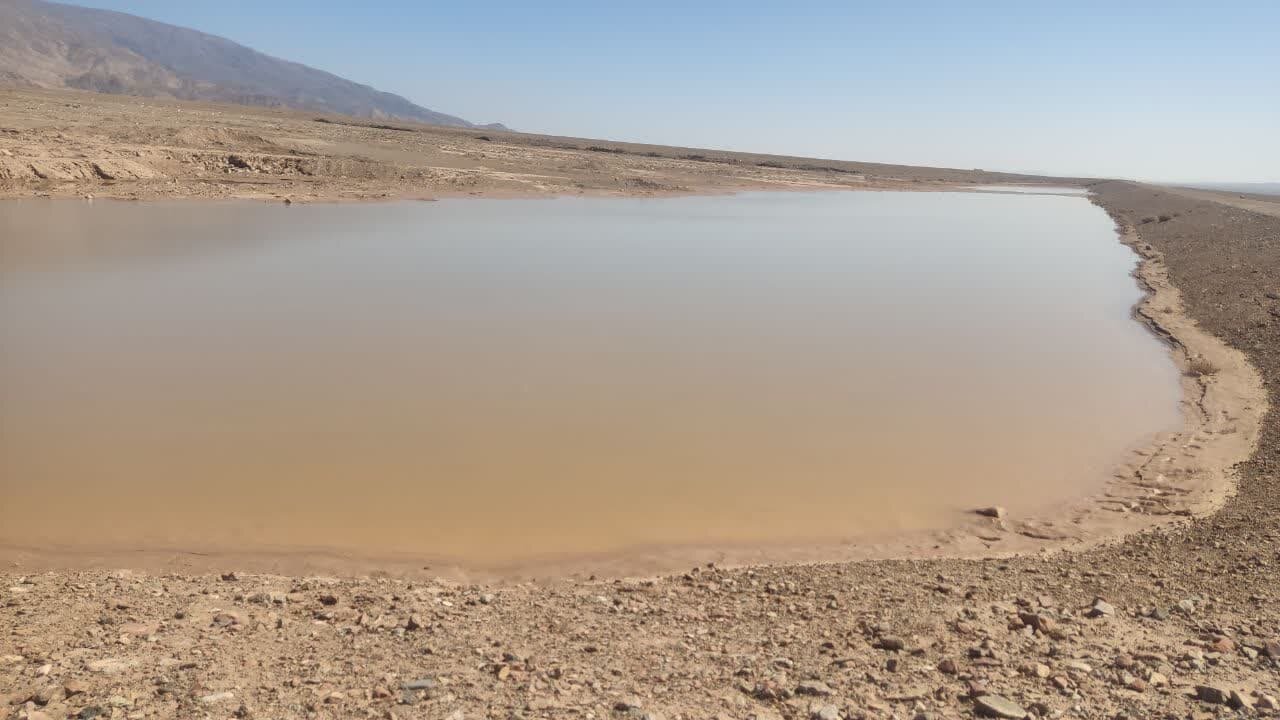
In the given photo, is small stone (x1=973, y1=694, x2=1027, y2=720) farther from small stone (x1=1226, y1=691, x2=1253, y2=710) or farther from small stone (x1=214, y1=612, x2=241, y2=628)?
small stone (x1=214, y1=612, x2=241, y2=628)

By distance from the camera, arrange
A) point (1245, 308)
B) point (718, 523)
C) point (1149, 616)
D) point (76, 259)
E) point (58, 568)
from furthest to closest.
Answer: point (76, 259), point (1245, 308), point (718, 523), point (58, 568), point (1149, 616)

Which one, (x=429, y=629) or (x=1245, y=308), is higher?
(x=1245, y=308)

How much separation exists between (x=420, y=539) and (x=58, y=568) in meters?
2.05

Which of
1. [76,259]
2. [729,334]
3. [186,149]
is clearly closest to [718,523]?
[729,334]

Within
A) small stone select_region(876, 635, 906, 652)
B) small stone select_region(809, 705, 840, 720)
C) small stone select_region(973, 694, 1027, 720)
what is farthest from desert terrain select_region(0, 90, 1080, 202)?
small stone select_region(973, 694, 1027, 720)

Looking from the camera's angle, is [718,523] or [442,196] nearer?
[718,523]

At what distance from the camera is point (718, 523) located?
6.00 meters

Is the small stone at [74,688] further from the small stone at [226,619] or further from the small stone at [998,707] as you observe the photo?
the small stone at [998,707]

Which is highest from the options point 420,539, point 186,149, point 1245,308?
point 186,149

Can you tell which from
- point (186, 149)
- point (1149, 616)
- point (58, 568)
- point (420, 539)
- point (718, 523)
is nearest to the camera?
point (1149, 616)

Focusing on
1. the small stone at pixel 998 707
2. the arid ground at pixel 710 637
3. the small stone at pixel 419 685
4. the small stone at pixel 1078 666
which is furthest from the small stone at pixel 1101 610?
the small stone at pixel 419 685

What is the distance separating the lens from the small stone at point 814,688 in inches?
135

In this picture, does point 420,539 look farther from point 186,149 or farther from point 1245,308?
point 186,149

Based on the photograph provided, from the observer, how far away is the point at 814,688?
136 inches
